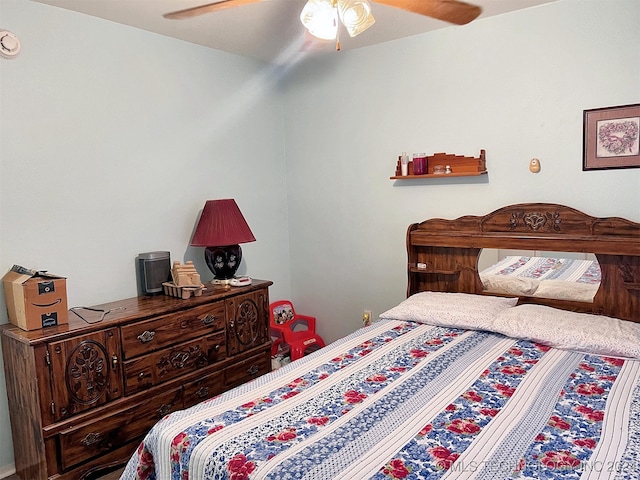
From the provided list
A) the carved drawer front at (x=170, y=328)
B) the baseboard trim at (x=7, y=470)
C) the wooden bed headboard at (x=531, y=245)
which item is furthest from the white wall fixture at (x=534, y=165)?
the baseboard trim at (x=7, y=470)

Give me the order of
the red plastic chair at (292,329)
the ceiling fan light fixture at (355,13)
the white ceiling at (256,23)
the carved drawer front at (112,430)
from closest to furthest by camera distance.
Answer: the ceiling fan light fixture at (355,13) < the carved drawer front at (112,430) < the white ceiling at (256,23) < the red plastic chair at (292,329)

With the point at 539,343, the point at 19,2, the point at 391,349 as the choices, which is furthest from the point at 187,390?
the point at 19,2

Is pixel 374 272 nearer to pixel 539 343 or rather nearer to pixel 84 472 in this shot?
pixel 539 343

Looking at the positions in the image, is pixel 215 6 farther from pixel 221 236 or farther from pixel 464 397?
pixel 464 397

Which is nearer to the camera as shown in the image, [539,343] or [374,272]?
[539,343]

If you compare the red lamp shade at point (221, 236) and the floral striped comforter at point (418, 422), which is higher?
the red lamp shade at point (221, 236)

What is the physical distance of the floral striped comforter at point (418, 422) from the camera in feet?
4.77

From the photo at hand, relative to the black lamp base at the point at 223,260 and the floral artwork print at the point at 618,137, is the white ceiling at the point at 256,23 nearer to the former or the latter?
the floral artwork print at the point at 618,137

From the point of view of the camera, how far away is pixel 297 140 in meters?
4.05

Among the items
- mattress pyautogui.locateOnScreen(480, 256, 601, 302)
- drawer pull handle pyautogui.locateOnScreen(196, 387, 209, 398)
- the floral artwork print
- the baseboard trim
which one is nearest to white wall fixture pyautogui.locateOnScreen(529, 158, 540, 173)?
the floral artwork print

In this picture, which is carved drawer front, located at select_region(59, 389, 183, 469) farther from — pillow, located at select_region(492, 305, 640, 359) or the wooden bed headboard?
pillow, located at select_region(492, 305, 640, 359)

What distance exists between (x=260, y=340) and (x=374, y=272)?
1.01m

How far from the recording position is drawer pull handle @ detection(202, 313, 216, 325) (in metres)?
2.99

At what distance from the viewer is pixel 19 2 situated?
2527 mm
